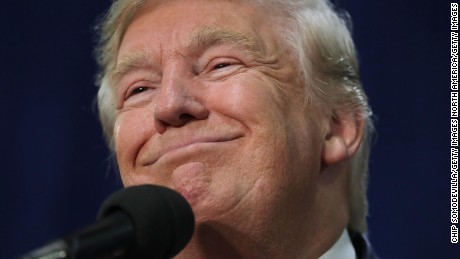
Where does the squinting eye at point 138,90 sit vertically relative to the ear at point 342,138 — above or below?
above

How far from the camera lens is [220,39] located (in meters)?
1.29

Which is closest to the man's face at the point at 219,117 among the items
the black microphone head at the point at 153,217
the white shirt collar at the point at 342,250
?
the white shirt collar at the point at 342,250

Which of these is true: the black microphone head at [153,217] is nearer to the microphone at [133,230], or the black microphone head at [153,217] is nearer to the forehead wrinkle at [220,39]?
the microphone at [133,230]

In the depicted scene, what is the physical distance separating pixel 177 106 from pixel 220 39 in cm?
18

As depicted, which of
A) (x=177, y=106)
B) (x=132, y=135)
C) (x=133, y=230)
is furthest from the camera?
(x=132, y=135)

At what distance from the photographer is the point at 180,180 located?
1.15 metres

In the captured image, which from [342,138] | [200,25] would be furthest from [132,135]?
[342,138]

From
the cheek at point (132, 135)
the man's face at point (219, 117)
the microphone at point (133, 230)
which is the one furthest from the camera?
the cheek at point (132, 135)

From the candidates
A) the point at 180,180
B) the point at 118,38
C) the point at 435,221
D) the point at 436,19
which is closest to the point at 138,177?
the point at 180,180

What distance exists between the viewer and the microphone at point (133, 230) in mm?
729

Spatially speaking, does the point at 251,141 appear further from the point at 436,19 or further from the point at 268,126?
the point at 436,19

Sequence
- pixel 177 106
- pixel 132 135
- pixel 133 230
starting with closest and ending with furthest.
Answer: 1. pixel 133 230
2. pixel 177 106
3. pixel 132 135

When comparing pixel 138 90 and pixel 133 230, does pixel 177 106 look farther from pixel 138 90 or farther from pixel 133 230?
pixel 133 230

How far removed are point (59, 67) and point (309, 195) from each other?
103 cm
